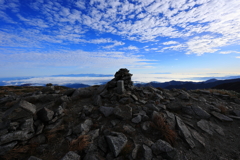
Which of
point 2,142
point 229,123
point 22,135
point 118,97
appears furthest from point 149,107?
point 2,142

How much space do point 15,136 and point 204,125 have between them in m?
12.0

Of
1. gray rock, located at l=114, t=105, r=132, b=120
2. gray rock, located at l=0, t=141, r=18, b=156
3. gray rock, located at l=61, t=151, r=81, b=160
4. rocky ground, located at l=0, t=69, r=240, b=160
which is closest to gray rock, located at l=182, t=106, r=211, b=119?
rocky ground, located at l=0, t=69, r=240, b=160

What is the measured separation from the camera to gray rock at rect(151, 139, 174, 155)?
5.64 metres

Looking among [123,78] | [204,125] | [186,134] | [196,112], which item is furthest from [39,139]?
[196,112]

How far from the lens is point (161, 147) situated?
18.8 feet

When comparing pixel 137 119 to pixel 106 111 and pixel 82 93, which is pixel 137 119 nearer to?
pixel 106 111

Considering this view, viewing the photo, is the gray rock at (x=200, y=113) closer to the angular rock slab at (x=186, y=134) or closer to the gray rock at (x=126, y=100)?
the angular rock slab at (x=186, y=134)

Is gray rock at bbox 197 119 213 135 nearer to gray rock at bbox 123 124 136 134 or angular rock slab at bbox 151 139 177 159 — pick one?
angular rock slab at bbox 151 139 177 159

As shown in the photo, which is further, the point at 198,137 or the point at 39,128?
the point at 198,137

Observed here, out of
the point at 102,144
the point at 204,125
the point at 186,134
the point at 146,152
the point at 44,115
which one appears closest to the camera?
the point at 146,152

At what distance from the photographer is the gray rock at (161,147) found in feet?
18.5

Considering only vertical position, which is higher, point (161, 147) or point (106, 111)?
point (106, 111)

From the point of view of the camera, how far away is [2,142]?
5.25m

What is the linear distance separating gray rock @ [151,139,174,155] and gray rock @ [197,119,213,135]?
393 centimetres
